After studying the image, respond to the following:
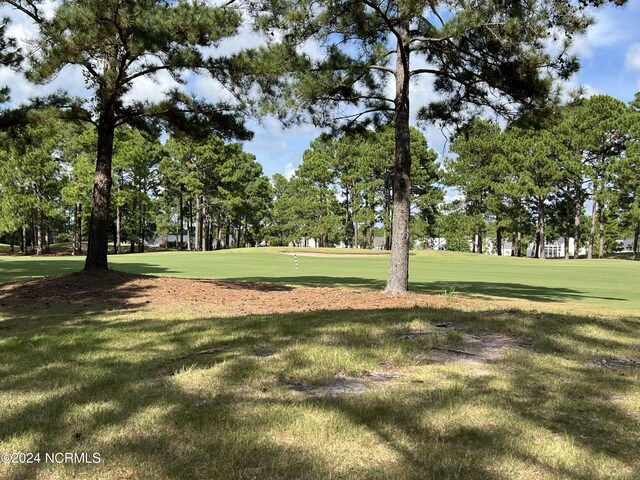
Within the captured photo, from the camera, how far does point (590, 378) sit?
4.39 meters

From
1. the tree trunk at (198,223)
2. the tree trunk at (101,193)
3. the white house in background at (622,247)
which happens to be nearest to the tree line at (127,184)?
the tree trunk at (198,223)

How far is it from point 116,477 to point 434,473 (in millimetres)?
1680

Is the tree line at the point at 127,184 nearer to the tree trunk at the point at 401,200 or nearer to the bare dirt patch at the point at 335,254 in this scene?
the bare dirt patch at the point at 335,254

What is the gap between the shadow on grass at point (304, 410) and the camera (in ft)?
8.89

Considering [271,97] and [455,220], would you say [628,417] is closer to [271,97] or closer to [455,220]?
[271,97]

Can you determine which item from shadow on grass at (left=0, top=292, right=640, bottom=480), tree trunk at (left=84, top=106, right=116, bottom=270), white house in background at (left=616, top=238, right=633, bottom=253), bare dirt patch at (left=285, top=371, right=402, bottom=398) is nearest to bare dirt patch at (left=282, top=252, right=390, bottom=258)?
tree trunk at (left=84, top=106, right=116, bottom=270)

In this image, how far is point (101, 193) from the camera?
44.0 ft

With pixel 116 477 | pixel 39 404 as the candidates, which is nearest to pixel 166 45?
pixel 39 404

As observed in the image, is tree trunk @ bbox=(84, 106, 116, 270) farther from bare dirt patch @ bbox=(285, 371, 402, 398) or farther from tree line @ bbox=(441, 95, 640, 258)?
tree line @ bbox=(441, 95, 640, 258)

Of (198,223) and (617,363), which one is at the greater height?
(198,223)

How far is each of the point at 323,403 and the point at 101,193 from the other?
38.6ft

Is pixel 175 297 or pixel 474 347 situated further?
pixel 175 297

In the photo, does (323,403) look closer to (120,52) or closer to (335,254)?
(120,52)

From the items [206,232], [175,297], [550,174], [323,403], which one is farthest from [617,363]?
[206,232]
